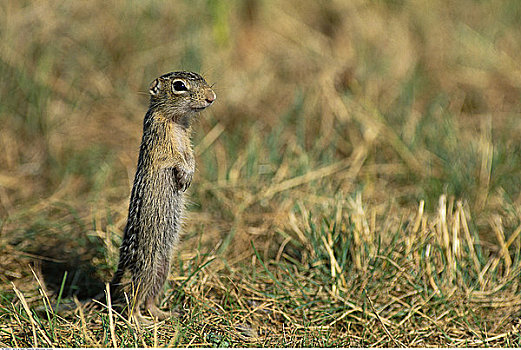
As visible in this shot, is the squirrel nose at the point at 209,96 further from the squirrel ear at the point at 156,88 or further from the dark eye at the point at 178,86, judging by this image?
the squirrel ear at the point at 156,88

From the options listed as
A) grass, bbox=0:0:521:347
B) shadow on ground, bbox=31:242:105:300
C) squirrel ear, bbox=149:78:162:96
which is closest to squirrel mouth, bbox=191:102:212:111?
squirrel ear, bbox=149:78:162:96

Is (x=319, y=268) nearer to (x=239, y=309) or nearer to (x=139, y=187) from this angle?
(x=239, y=309)

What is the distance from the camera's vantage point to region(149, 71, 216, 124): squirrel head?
314cm

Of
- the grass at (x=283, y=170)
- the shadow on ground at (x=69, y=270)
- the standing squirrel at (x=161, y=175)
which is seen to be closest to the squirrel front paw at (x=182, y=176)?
the standing squirrel at (x=161, y=175)

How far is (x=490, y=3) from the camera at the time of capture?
695 centimetres

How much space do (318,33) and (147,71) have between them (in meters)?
1.88

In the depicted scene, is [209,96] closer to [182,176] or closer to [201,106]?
[201,106]

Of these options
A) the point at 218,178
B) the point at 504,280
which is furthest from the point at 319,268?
the point at 218,178

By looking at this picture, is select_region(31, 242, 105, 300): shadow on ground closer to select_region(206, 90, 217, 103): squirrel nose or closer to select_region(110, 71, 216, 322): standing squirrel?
select_region(110, 71, 216, 322): standing squirrel

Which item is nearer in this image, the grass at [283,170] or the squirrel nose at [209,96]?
the squirrel nose at [209,96]

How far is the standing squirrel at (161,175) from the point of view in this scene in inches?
124

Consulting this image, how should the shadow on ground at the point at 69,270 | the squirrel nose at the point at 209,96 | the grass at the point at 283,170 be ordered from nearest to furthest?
the squirrel nose at the point at 209,96
the grass at the point at 283,170
the shadow on ground at the point at 69,270

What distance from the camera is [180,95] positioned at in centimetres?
314

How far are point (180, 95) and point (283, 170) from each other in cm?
194
